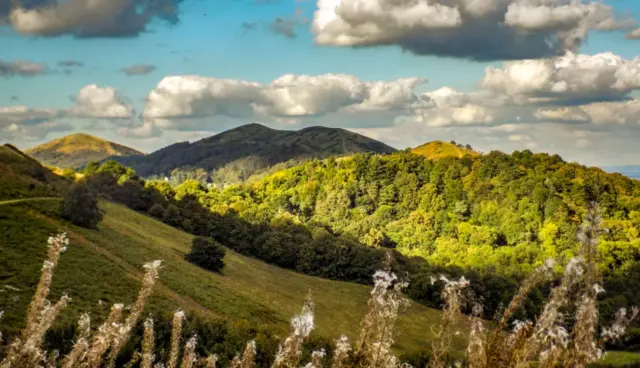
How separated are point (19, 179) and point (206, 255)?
2228 centimetres

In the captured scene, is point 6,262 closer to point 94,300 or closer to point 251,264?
point 94,300

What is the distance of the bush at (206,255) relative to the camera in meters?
62.6

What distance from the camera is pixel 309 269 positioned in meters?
89.1

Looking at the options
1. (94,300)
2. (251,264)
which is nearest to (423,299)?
(251,264)

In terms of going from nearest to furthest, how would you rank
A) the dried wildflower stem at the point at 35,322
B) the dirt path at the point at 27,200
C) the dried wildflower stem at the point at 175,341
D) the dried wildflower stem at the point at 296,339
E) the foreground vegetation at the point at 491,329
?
the foreground vegetation at the point at 491,329
the dried wildflower stem at the point at 35,322
the dried wildflower stem at the point at 296,339
the dried wildflower stem at the point at 175,341
the dirt path at the point at 27,200

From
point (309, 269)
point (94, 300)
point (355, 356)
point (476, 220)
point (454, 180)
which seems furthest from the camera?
point (454, 180)

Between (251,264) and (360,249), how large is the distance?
25114 mm

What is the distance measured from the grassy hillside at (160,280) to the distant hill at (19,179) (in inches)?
110

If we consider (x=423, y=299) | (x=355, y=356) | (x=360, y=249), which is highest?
(x=355, y=356)

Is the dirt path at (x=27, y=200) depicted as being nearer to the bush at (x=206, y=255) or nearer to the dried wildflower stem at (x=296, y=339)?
the bush at (x=206, y=255)

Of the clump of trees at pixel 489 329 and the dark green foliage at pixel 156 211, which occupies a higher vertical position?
the clump of trees at pixel 489 329

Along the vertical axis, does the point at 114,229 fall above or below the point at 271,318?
above

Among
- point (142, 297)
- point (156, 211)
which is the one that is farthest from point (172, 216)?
point (142, 297)

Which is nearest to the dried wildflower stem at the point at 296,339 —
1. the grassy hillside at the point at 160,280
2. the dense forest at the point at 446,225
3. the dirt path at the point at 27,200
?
the grassy hillside at the point at 160,280
